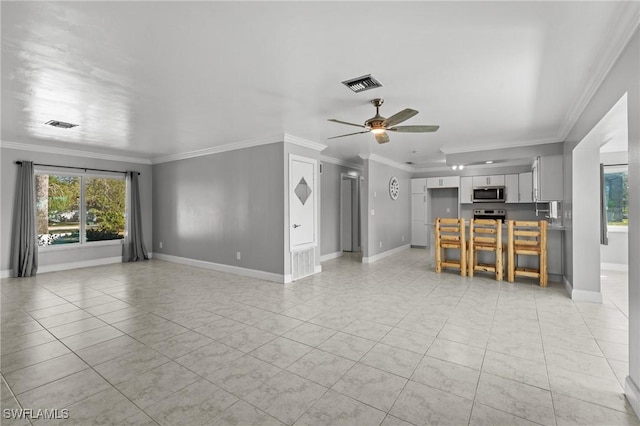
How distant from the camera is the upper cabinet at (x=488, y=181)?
25.4 feet

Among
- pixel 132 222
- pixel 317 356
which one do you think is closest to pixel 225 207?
pixel 132 222

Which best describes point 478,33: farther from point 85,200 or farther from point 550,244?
point 85,200

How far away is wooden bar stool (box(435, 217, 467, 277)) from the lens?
553 centimetres

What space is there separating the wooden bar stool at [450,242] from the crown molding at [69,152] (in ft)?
22.8

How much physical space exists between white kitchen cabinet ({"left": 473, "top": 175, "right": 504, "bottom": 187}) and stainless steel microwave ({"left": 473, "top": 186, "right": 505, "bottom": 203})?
0.15 m

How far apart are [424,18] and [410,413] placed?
8.20 ft

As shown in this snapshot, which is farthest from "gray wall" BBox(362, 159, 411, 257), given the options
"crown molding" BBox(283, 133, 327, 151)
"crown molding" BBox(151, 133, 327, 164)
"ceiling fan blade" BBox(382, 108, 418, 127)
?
"ceiling fan blade" BBox(382, 108, 418, 127)

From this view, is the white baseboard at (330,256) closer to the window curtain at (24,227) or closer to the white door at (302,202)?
the white door at (302,202)

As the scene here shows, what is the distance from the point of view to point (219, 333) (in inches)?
121

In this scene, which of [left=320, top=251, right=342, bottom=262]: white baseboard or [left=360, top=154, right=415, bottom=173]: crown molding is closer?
[left=360, top=154, right=415, bottom=173]: crown molding

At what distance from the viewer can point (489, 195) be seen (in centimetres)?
779

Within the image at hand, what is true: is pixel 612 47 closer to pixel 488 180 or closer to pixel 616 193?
pixel 616 193

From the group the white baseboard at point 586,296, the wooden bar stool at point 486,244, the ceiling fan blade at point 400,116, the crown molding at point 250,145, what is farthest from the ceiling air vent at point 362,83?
the white baseboard at point 586,296

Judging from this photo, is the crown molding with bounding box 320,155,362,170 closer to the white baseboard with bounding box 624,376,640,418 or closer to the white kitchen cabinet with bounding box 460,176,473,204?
the white kitchen cabinet with bounding box 460,176,473,204
